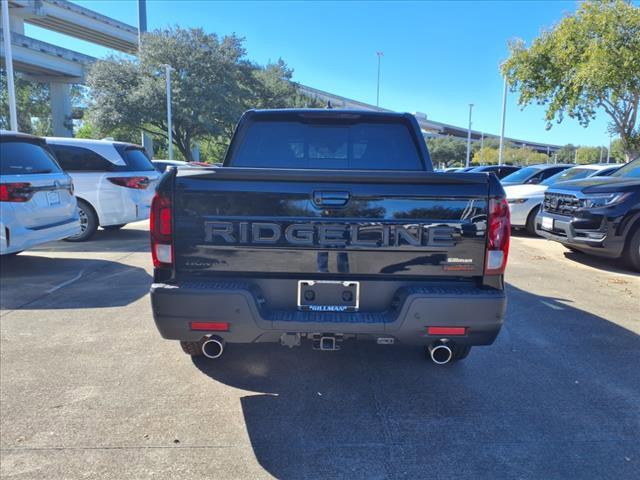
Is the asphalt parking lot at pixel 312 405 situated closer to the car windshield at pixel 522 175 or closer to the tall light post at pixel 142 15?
the car windshield at pixel 522 175

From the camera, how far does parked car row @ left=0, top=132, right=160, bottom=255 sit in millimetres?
5824

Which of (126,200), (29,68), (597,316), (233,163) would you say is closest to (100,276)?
(126,200)

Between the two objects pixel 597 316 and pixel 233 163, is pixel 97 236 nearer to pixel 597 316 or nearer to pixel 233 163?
pixel 233 163

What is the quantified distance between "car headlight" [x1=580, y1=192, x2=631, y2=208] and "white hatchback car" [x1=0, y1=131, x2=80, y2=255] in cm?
767

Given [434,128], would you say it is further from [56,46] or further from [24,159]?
[24,159]

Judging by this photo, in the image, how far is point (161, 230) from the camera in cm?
283

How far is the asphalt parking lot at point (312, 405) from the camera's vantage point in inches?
102

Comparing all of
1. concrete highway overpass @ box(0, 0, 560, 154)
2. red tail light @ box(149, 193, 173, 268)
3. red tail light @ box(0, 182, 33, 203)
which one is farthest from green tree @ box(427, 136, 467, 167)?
red tail light @ box(149, 193, 173, 268)

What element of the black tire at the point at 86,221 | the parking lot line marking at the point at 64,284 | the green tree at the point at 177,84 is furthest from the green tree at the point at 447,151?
the parking lot line marking at the point at 64,284

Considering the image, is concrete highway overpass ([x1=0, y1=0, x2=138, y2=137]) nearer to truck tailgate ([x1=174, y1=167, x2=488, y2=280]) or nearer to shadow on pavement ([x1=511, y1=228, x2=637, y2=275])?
shadow on pavement ([x1=511, y1=228, x2=637, y2=275])

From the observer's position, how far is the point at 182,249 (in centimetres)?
285

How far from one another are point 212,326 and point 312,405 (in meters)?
0.93

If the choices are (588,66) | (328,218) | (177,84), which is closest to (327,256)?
(328,218)

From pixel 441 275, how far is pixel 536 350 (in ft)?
6.21
